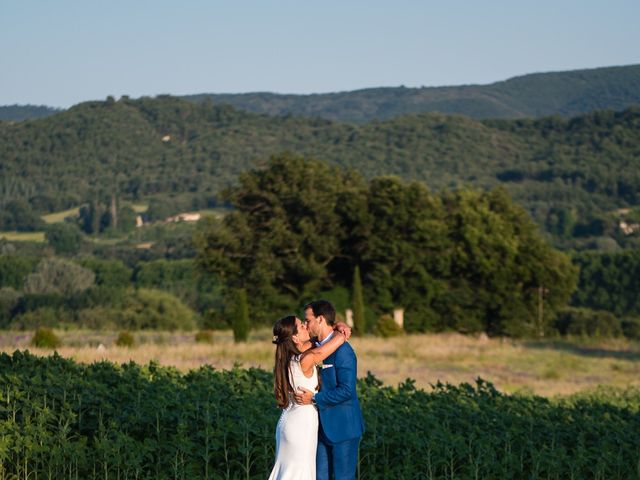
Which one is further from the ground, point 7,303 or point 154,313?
point 7,303

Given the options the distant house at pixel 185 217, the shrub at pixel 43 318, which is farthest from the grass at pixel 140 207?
the shrub at pixel 43 318

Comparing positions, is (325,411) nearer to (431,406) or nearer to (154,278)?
(431,406)

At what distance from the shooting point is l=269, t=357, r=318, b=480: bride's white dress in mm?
8266

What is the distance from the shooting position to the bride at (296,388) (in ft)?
26.8

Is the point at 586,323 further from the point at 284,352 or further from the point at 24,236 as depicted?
the point at 24,236

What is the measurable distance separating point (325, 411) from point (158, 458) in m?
2.70

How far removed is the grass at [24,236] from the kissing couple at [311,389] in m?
135

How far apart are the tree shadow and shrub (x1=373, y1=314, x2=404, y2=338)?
207 inches

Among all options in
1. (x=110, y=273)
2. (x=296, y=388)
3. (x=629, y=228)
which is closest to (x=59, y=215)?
(x=110, y=273)

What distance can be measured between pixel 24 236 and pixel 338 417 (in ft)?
468

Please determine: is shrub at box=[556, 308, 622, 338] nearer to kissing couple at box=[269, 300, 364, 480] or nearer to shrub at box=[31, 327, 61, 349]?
shrub at box=[31, 327, 61, 349]

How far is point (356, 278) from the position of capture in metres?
46.4

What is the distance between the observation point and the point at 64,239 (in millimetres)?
135375

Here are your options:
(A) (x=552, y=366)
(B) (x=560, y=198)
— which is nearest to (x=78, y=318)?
(A) (x=552, y=366)
